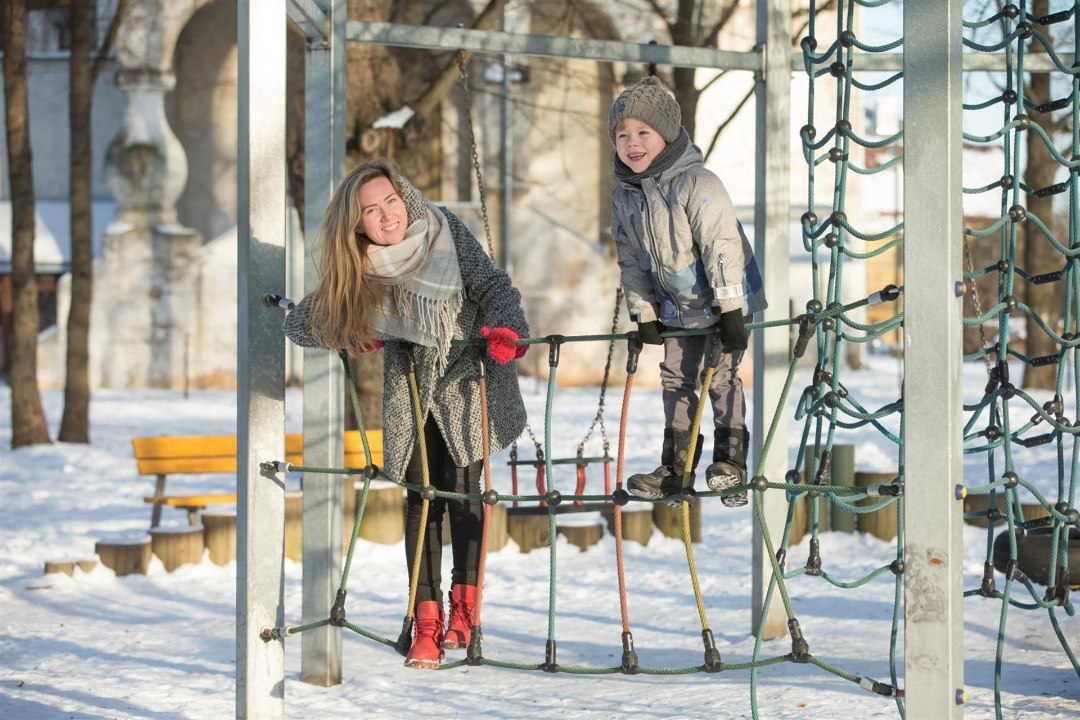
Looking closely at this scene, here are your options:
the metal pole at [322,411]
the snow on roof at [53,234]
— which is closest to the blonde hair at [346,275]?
the metal pole at [322,411]

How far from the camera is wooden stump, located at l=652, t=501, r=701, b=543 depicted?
8.68 metres

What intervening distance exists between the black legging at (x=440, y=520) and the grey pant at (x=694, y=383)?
699mm

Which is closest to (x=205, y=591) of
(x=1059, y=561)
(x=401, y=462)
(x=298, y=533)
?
(x=298, y=533)

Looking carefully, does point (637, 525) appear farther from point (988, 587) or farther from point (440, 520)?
point (440, 520)

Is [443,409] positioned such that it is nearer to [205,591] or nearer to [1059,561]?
[1059,561]

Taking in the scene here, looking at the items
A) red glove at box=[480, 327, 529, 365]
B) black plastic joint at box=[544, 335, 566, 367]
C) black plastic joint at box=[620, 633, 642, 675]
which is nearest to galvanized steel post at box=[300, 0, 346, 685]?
red glove at box=[480, 327, 529, 365]

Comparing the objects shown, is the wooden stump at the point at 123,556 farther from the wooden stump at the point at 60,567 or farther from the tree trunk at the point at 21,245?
the tree trunk at the point at 21,245

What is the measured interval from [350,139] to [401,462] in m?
5.47

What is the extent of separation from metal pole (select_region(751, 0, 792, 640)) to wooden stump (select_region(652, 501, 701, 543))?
231 centimetres

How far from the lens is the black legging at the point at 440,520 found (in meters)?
4.41

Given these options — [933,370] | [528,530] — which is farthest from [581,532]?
[933,370]

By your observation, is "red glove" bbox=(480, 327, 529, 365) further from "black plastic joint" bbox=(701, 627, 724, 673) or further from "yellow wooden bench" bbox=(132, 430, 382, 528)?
"yellow wooden bench" bbox=(132, 430, 382, 528)

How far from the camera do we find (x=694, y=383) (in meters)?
4.68

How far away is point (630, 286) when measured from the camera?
14.9 ft
